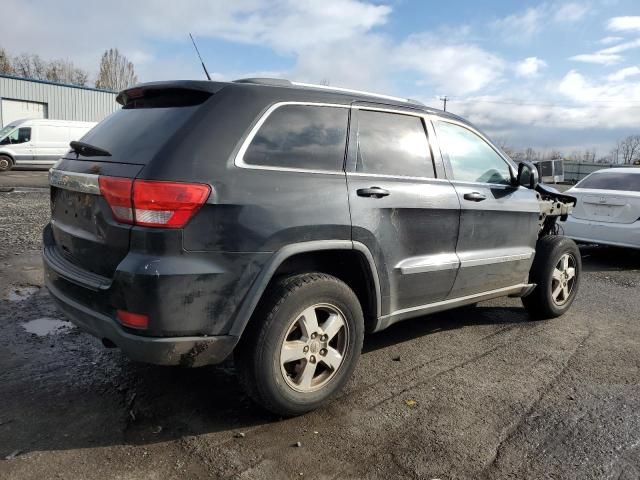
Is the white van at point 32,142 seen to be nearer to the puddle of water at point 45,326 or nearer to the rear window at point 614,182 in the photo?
the puddle of water at point 45,326

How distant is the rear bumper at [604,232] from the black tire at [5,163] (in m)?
19.9

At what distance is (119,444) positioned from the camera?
2.77 metres

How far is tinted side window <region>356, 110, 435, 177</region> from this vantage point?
3.47 meters

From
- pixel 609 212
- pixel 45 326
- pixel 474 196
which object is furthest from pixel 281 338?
pixel 609 212

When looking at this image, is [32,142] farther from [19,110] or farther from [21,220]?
[21,220]

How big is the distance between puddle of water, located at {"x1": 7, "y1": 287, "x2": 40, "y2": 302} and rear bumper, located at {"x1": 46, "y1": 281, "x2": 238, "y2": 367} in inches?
106

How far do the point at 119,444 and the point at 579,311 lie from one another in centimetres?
474

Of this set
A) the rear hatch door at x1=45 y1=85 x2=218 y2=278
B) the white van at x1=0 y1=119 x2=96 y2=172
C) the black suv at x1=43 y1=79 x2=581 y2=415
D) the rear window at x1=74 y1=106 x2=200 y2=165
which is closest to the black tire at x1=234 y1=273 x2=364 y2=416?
the black suv at x1=43 y1=79 x2=581 y2=415

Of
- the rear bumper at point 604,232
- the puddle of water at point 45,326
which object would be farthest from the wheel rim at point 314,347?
the rear bumper at point 604,232

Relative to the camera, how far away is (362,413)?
320 cm

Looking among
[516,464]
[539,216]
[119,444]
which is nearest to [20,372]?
[119,444]

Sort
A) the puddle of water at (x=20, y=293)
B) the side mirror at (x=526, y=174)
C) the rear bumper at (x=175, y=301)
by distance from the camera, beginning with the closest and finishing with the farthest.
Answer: the rear bumper at (x=175, y=301)
the side mirror at (x=526, y=174)
the puddle of water at (x=20, y=293)

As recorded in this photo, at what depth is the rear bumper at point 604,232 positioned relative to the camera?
25.3 ft

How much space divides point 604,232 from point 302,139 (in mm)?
6496
